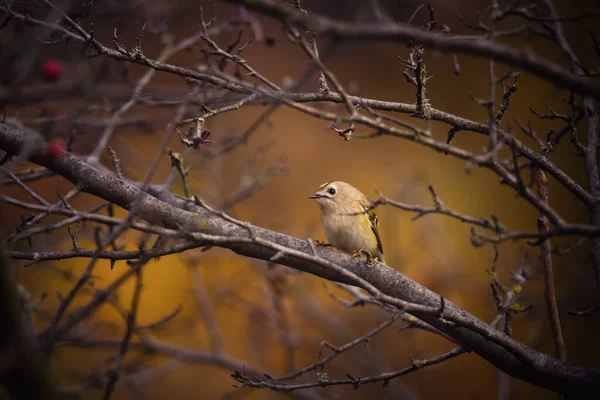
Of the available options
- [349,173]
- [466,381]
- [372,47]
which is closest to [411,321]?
[466,381]

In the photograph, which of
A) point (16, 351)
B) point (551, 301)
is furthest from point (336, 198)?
point (16, 351)

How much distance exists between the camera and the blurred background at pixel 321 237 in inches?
210

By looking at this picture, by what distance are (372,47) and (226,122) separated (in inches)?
94.8

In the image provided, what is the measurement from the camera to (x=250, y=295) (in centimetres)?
705

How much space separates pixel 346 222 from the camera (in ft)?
12.4

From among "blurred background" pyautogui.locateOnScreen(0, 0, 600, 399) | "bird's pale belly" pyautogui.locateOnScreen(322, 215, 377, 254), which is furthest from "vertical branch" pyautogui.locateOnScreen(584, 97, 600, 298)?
"blurred background" pyautogui.locateOnScreen(0, 0, 600, 399)

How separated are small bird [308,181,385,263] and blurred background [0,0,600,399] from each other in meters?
1.06

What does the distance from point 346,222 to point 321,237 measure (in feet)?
9.81

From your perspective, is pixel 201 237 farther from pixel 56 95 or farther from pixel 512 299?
pixel 512 299

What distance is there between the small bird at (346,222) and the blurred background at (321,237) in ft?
3.49

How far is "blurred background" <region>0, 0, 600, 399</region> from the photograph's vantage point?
17.5ft

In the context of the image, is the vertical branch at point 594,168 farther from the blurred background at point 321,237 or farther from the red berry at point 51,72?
the red berry at point 51,72

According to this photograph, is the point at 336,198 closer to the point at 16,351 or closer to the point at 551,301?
the point at 551,301

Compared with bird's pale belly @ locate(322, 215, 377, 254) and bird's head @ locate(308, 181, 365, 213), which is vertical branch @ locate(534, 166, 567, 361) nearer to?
bird's pale belly @ locate(322, 215, 377, 254)
